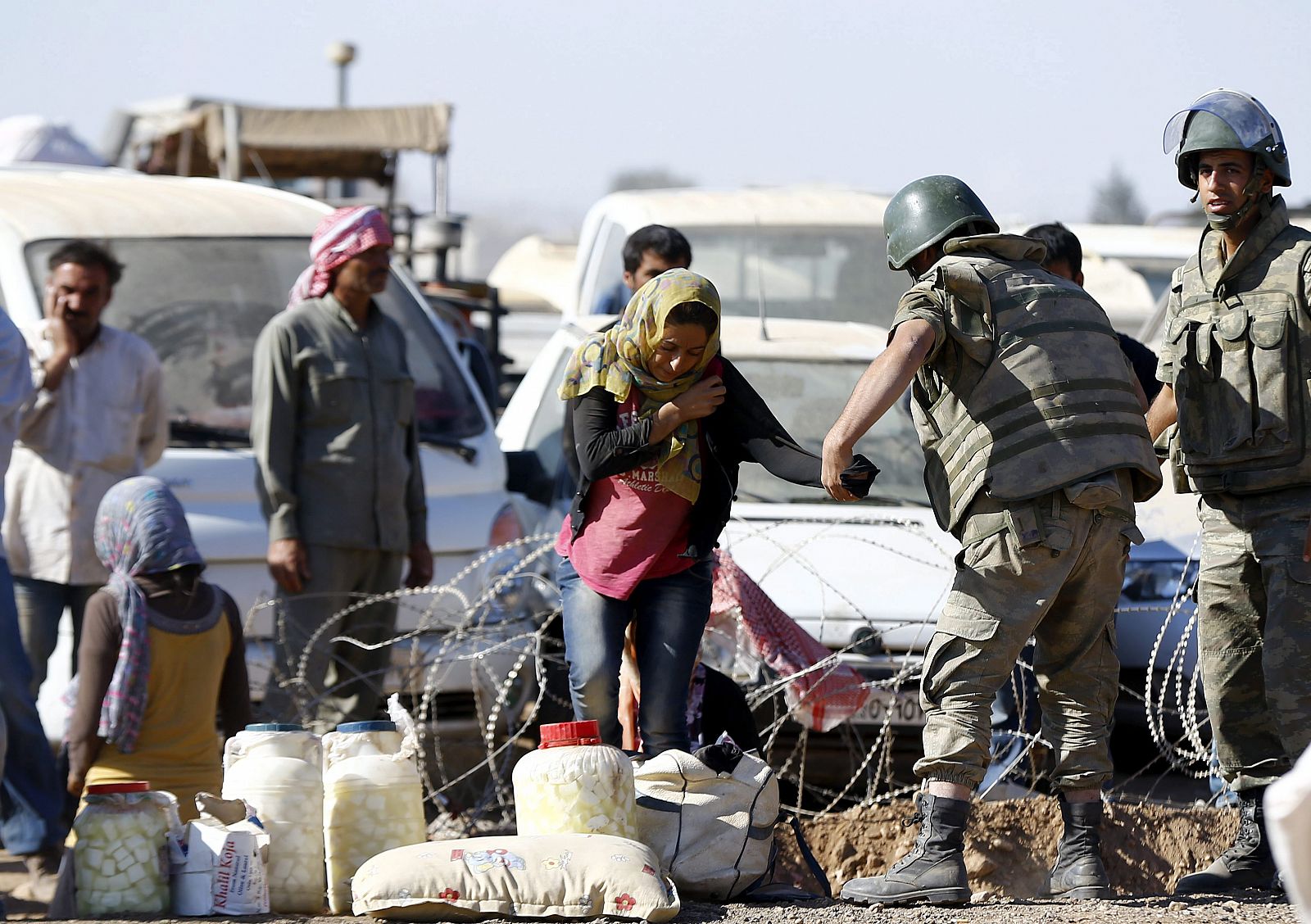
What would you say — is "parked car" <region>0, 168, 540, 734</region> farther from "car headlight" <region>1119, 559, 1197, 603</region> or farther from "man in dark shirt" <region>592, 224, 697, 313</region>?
"car headlight" <region>1119, 559, 1197, 603</region>

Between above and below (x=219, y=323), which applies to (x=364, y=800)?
below

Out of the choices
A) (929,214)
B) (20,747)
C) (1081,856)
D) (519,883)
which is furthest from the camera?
(20,747)

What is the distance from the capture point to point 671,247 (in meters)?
6.56

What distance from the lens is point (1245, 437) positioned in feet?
14.9

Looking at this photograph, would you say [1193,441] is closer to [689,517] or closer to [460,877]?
[689,517]

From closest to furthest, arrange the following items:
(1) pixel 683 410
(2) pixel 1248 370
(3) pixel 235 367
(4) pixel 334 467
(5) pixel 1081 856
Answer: (5) pixel 1081 856, (2) pixel 1248 370, (1) pixel 683 410, (4) pixel 334 467, (3) pixel 235 367

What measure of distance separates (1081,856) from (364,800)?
5.92 ft

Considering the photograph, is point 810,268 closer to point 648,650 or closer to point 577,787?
point 648,650

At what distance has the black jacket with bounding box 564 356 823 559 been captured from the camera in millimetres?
4699

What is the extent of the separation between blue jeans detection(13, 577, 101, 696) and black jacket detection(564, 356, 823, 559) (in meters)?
2.13

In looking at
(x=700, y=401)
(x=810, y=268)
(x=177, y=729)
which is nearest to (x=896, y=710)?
(x=700, y=401)

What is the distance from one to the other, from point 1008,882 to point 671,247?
2534 mm

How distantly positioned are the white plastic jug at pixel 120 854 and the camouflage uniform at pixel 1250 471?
2.73 meters

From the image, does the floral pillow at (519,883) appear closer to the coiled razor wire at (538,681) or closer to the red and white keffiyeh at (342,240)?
the coiled razor wire at (538,681)
